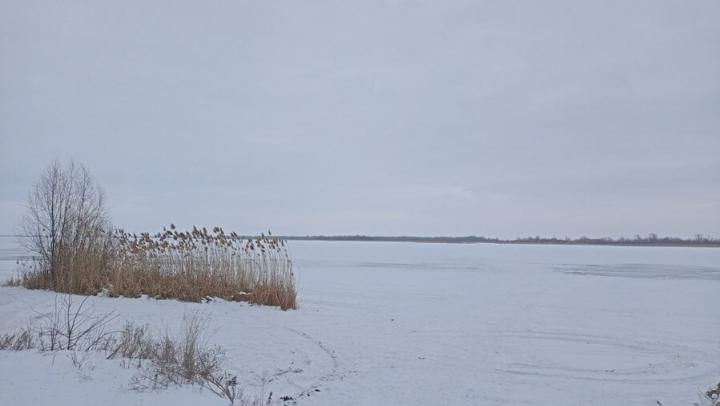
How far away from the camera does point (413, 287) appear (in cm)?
1819

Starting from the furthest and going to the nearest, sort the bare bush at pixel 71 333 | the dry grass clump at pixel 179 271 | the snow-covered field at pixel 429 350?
1. the dry grass clump at pixel 179 271
2. the bare bush at pixel 71 333
3. the snow-covered field at pixel 429 350

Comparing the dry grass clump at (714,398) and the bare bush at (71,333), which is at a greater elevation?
the bare bush at (71,333)

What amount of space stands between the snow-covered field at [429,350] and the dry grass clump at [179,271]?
549 millimetres

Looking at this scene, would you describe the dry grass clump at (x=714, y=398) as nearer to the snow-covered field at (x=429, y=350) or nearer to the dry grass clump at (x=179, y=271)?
the snow-covered field at (x=429, y=350)

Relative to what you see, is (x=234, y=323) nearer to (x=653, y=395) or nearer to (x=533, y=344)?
(x=533, y=344)

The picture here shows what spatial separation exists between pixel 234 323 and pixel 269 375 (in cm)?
357

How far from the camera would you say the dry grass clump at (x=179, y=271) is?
12539 millimetres

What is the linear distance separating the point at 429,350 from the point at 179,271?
7.20m

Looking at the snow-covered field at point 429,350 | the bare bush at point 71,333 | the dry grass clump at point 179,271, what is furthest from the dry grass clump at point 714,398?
the dry grass clump at point 179,271

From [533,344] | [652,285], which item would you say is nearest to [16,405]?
[533,344]

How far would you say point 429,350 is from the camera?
8.56 meters

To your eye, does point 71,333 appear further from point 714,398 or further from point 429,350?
point 714,398

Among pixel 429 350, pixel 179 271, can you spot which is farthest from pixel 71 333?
pixel 179 271

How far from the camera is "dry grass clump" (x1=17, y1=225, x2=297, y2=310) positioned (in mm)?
12539
